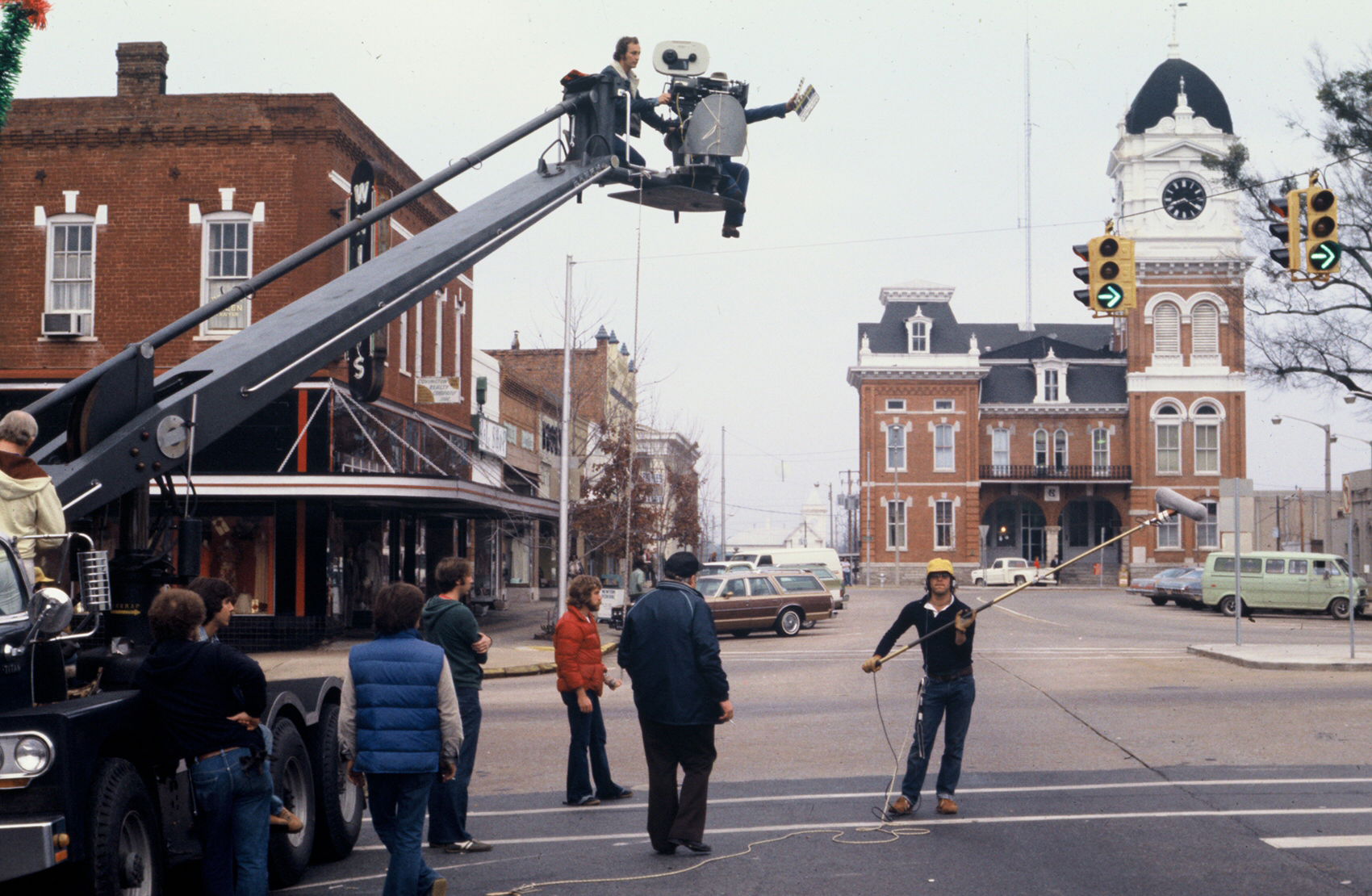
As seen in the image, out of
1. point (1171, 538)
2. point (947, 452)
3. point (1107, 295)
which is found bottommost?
point (1171, 538)

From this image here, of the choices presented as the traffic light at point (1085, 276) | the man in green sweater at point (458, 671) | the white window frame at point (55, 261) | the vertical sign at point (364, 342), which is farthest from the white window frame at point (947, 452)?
the man in green sweater at point (458, 671)

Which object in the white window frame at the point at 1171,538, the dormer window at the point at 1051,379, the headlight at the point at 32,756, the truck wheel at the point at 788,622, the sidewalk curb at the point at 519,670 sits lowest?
the sidewalk curb at the point at 519,670

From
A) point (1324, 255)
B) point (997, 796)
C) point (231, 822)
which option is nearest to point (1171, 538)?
point (1324, 255)

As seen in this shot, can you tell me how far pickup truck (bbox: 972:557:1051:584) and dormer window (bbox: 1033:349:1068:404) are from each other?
10.8 metres

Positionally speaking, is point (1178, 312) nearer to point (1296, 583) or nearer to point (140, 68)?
point (1296, 583)

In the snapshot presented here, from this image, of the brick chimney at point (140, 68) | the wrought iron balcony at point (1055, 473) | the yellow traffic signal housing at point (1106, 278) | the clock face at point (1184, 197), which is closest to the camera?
the yellow traffic signal housing at point (1106, 278)

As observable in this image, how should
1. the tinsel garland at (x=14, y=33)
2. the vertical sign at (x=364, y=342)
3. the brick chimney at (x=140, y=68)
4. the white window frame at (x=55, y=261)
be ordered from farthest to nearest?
1. the brick chimney at (x=140, y=68)
2. the white window frame at (x=55, y=261)
3. the vertical sign at (x=364, y=342)
4. the tinsel garland at (x=14, y=33)

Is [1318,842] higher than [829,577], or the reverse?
[829,577]

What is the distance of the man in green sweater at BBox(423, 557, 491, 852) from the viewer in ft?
29.8

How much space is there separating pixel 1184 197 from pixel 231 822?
251 feet

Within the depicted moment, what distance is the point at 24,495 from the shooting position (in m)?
6.58

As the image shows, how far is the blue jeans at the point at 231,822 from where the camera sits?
6.47 meters

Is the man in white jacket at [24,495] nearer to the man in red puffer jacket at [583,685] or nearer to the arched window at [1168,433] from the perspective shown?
the man in red puffer jacket at [583,685]

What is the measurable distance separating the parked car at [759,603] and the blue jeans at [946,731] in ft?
71.3
